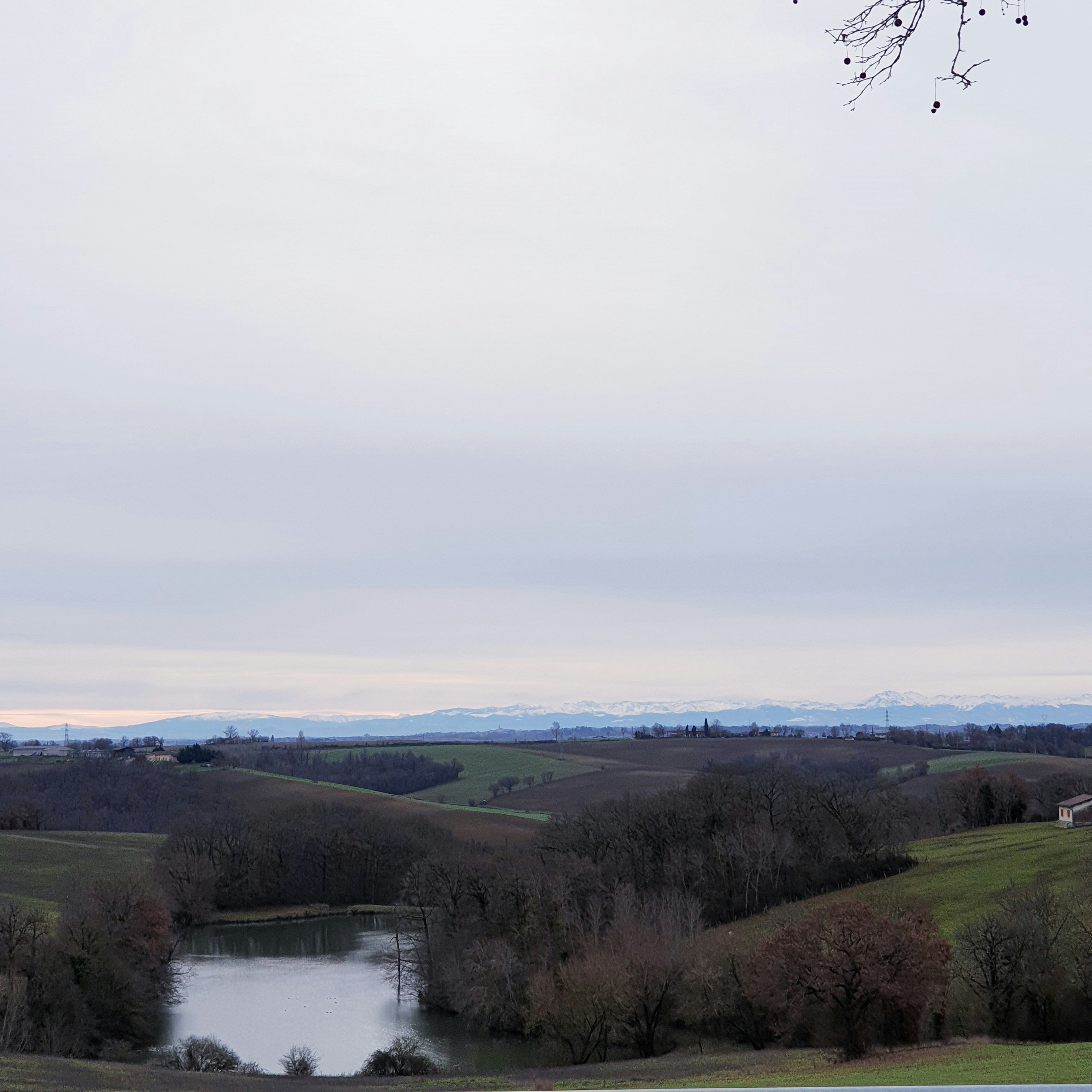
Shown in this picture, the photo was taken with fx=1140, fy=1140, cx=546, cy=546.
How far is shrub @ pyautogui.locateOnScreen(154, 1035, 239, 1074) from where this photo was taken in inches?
1614

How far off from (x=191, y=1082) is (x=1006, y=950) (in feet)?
89.8

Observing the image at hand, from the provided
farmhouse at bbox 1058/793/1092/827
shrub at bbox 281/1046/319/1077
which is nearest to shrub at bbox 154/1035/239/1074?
shrub at bbox 281/1046/319/1077

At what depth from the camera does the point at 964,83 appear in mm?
6973

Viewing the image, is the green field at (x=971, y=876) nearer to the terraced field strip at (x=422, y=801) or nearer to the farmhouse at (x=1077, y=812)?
the farmhouse at (x=1077, y=812)

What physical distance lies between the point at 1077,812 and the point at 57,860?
83.9 meters

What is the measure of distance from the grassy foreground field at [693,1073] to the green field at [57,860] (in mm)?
45437

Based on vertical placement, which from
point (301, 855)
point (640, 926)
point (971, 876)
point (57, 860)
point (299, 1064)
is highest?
point (640, 926)

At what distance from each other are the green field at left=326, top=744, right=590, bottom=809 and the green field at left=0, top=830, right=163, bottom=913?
141 ft

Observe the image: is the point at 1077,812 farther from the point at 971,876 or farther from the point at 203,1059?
the point at 203,1059

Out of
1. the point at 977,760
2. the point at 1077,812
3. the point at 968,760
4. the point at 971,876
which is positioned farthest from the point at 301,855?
the point at 977,760

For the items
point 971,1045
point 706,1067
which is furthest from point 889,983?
point 706,1067

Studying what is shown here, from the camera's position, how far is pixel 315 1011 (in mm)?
57094

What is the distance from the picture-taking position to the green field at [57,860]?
288 feet

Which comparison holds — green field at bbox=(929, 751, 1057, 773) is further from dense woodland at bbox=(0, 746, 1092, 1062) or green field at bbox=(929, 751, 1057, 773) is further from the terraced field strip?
the terraced field strip
